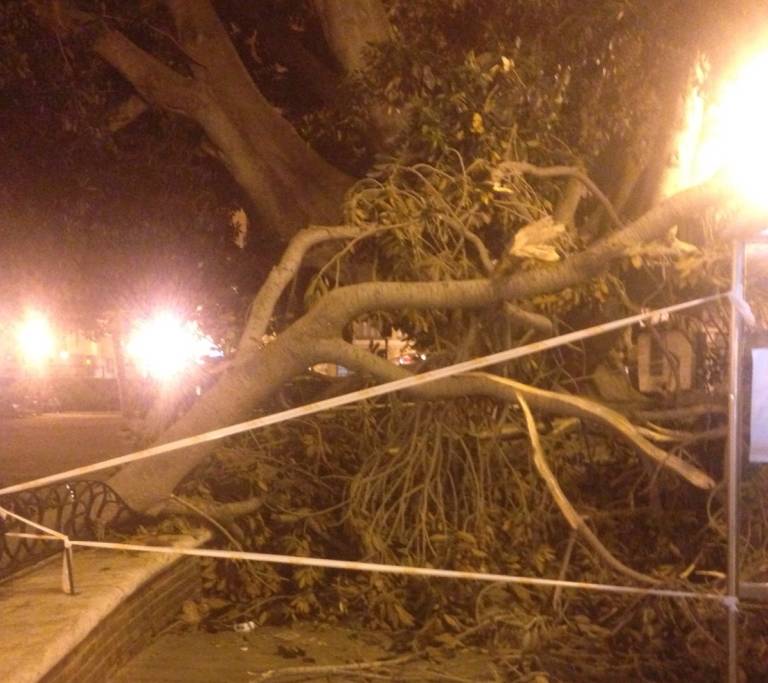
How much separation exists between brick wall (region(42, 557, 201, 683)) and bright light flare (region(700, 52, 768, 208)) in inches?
157

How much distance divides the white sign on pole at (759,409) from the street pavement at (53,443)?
8136mm

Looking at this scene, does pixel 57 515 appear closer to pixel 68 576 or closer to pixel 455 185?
pixel 68 576

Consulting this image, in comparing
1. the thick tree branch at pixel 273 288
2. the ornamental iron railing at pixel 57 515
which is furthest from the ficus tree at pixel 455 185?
the ornamental iron railing at pixel 57 515

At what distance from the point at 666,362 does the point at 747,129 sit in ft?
9.41

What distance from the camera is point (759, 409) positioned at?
208 inches

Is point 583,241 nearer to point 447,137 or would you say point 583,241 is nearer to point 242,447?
point 447,137

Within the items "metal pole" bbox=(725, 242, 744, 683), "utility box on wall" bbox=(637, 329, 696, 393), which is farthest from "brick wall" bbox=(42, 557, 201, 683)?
"utility box on wall" bbox=(637, 329, 696, 393)

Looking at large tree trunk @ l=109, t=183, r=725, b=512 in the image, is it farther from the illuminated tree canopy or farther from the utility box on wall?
the utility box on wall

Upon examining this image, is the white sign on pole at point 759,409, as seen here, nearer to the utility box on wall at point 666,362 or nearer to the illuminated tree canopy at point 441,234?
the illuminated tree canopy at point 441,234

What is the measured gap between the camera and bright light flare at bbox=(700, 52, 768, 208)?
214 inches

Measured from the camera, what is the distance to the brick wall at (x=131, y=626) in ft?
18.1

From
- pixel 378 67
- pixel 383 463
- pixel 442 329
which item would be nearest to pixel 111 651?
pixel 383 463

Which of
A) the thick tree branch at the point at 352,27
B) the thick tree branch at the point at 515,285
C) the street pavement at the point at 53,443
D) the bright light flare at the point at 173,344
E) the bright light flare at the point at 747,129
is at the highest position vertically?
the thick tree branch at the point at 352,27

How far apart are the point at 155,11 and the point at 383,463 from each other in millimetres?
5015
